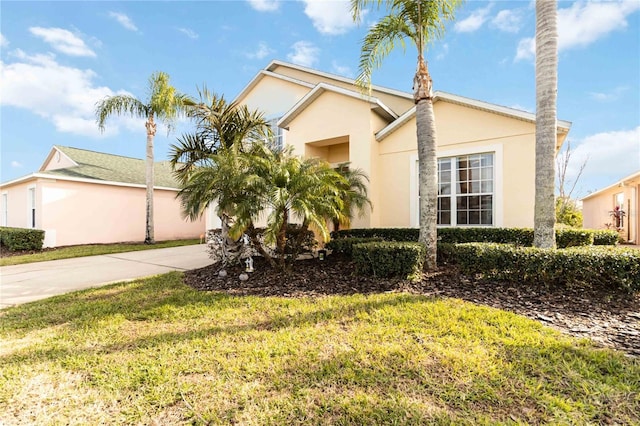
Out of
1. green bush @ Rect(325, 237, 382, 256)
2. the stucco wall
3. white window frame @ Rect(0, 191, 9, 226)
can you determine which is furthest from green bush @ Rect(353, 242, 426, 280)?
white window frame @ Rect(0, 191, 9, 226)

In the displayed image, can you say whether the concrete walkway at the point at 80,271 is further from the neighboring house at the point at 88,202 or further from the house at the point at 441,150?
the house at the point at 441,150

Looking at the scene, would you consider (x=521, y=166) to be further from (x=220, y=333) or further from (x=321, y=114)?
(x=220, y=333)

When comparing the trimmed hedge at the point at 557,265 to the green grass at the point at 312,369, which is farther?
the trimmed hedge at the point at 557,265

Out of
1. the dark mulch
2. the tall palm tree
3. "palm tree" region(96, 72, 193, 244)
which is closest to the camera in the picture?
the dark mulch

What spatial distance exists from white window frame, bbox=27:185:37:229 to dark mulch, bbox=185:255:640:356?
13.3 m

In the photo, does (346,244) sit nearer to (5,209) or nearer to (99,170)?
(99,170)

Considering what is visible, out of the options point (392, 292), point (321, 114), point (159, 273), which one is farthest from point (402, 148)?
point (159, 273)

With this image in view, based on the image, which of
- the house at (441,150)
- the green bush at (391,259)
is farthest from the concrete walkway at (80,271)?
the house at (441,150)

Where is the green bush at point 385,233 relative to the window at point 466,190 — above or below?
below

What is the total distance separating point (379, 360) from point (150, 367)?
266cm

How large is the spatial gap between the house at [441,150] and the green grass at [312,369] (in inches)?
227

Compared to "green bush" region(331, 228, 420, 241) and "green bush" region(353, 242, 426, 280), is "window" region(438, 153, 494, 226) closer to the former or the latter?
"green bush" region(331, 228, 420, 241)

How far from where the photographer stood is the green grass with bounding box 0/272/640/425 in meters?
2.55

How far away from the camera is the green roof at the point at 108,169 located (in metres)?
16.6
